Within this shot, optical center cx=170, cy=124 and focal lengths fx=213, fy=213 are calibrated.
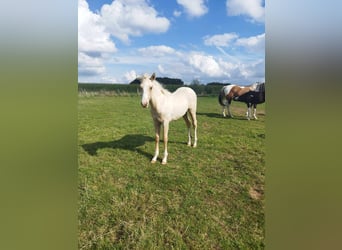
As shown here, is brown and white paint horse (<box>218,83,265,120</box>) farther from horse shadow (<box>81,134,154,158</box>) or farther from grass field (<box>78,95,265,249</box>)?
horse shadow (<box>81,134,154,158</box>)

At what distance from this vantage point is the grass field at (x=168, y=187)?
127 cm

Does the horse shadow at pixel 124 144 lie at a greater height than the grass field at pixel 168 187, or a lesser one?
greater

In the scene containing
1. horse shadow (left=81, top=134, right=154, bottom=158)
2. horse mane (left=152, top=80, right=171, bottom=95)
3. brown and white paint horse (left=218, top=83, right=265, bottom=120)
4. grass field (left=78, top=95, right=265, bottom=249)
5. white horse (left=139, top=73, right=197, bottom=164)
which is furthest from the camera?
horse shadow (left=81, top=134, right=154, bottom=158)

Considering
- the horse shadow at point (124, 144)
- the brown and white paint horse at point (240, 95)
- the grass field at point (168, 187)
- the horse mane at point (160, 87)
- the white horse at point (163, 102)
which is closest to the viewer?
the grass field at point (168, 187)

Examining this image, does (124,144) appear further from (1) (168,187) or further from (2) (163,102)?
(1) (168,187)

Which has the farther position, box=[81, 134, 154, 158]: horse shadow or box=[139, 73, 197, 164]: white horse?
box=[81, 134, 154, 158]: horse shadow

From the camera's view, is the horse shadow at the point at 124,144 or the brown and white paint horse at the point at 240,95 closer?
the brown and white paint horse at the point at 240,95

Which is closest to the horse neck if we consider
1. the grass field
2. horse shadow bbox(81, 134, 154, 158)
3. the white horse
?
the white horse

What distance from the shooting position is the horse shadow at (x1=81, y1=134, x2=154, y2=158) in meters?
2.08

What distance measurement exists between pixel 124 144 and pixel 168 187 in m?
0.90

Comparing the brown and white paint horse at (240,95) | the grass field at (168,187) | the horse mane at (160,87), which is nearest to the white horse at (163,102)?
the horse mane at (160,87)

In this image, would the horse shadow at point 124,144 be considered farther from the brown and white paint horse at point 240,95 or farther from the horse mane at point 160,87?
the brown and white paint horse at point 240,95

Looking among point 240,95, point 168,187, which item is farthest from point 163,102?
point 240,95

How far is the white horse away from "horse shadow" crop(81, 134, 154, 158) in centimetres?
37
